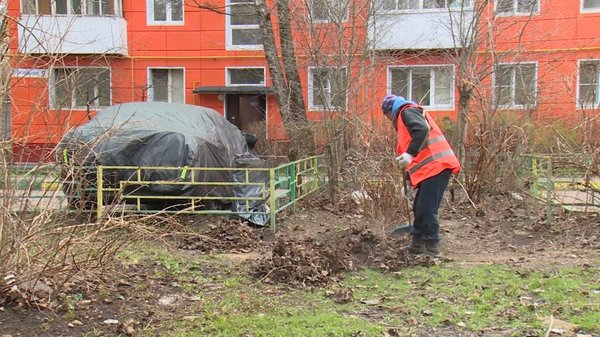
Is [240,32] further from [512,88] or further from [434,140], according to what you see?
[434,140]

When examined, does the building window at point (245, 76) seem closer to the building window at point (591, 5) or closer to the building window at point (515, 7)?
the building window at point (515, 7)

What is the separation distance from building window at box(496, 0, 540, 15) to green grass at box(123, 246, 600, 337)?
668 cm

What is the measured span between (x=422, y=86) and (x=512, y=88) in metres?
7.66

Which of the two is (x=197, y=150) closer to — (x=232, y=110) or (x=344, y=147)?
(x=344, y=147)

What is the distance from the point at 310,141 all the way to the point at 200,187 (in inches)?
121

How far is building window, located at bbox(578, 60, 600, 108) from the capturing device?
8.91 meters

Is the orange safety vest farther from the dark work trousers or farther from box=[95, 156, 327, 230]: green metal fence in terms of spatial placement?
box=[95, 156, 327, 230]: green metal fence

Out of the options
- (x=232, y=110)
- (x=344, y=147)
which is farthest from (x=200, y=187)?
(x=232, y=110)

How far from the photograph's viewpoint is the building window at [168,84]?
20.8 m

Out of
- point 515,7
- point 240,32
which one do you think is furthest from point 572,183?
point 240,32

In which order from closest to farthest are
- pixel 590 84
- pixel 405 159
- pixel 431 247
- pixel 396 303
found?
pixel 396 303 < pixel 405 159 < pixel 431 247 < pixel 590 84

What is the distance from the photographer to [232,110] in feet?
68.4

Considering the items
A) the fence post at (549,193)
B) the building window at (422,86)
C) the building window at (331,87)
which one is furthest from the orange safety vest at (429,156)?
the building window at (422,86)

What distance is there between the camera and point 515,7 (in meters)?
11.4
